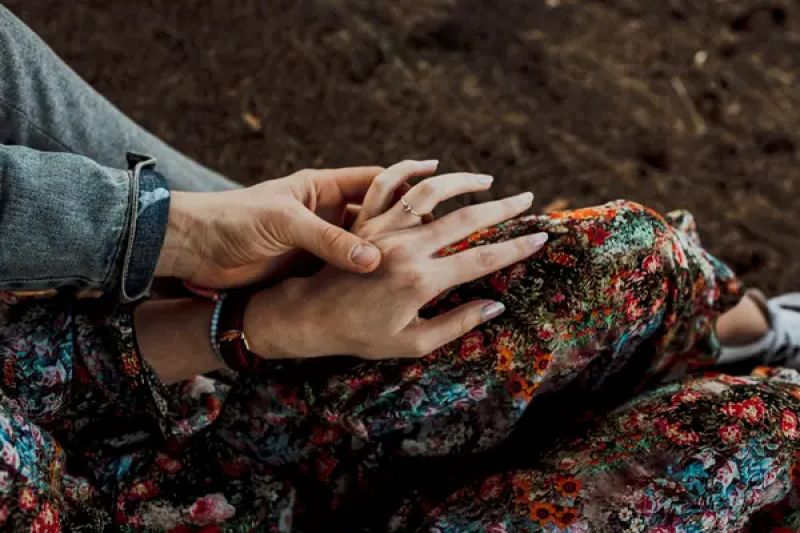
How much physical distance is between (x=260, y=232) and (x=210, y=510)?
0.99 ft

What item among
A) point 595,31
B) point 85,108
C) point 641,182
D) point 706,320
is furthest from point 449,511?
point 595,31

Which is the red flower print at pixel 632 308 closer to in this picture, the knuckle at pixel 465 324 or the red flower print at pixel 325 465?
the knuckle at pixel 465 324

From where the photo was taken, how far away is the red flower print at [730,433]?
0.73 metres

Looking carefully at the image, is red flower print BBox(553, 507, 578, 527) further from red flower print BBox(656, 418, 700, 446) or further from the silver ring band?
the silver ring band

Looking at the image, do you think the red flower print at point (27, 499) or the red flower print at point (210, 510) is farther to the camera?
the red flower print at point (210, 510)

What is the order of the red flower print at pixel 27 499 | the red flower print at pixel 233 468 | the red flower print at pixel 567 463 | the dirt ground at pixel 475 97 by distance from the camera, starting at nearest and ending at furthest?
the red flower print at pixel 27 499
the red flower print at pixel 567 463
the red flower print at pixel 233 468
the dirt ground at pixel 475 97

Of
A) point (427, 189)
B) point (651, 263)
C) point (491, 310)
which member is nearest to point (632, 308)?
point (651, 263)

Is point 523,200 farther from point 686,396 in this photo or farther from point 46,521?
point 46,521

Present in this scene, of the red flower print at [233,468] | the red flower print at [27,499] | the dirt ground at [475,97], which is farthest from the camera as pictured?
the dirt ground at [475,97]

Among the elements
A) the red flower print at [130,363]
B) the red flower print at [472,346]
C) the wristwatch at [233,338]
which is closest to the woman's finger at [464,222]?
the red flower print at [472,346]

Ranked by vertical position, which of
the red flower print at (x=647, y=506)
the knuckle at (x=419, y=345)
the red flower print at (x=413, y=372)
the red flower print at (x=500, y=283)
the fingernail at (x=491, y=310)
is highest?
the red flower print at (x=500, y=283)

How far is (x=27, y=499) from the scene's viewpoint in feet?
2.20

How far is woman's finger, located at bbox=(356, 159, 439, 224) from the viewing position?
870mm

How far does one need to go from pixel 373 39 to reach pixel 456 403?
3.19ft
